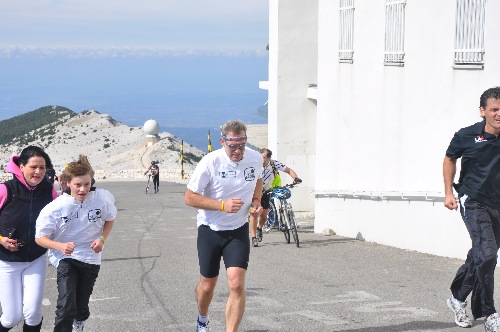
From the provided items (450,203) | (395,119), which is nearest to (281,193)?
(395,119)

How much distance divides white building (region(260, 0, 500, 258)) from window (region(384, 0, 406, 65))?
0.06ft

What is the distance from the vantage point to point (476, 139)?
7957 mm

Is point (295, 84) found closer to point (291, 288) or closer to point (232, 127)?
point (291, 288)

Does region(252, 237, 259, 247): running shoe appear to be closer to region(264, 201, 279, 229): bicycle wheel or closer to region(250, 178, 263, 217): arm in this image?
region(264, 201, 279, 229): bicycle wheel

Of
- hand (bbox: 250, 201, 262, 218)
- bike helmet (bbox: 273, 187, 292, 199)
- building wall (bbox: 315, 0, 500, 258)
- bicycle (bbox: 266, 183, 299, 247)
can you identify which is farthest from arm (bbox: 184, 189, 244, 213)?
bike helmet (bbox: 273, 187, 292, 199)

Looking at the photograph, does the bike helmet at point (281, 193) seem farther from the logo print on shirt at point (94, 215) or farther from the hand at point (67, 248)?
the hand at point (67, 248)

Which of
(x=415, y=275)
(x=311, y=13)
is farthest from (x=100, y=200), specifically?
(x=311, y=13)

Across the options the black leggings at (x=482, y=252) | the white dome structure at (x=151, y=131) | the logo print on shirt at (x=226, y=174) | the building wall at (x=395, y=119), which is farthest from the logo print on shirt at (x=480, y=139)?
the white dome structure at (x=151, y=131)

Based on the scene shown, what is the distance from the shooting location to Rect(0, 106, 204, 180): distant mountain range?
203 ft

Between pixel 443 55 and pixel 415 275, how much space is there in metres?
3.84

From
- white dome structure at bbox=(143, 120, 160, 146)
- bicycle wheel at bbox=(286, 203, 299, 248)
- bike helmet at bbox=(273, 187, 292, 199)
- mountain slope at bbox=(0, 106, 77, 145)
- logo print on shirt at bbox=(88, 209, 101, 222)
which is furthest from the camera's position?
mountain slope at bbox=(0, 106, 77, 145)

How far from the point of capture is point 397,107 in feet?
50.4

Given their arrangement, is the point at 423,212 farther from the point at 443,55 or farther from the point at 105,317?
the point at 105,317

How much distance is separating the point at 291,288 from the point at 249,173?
3.42 meters
